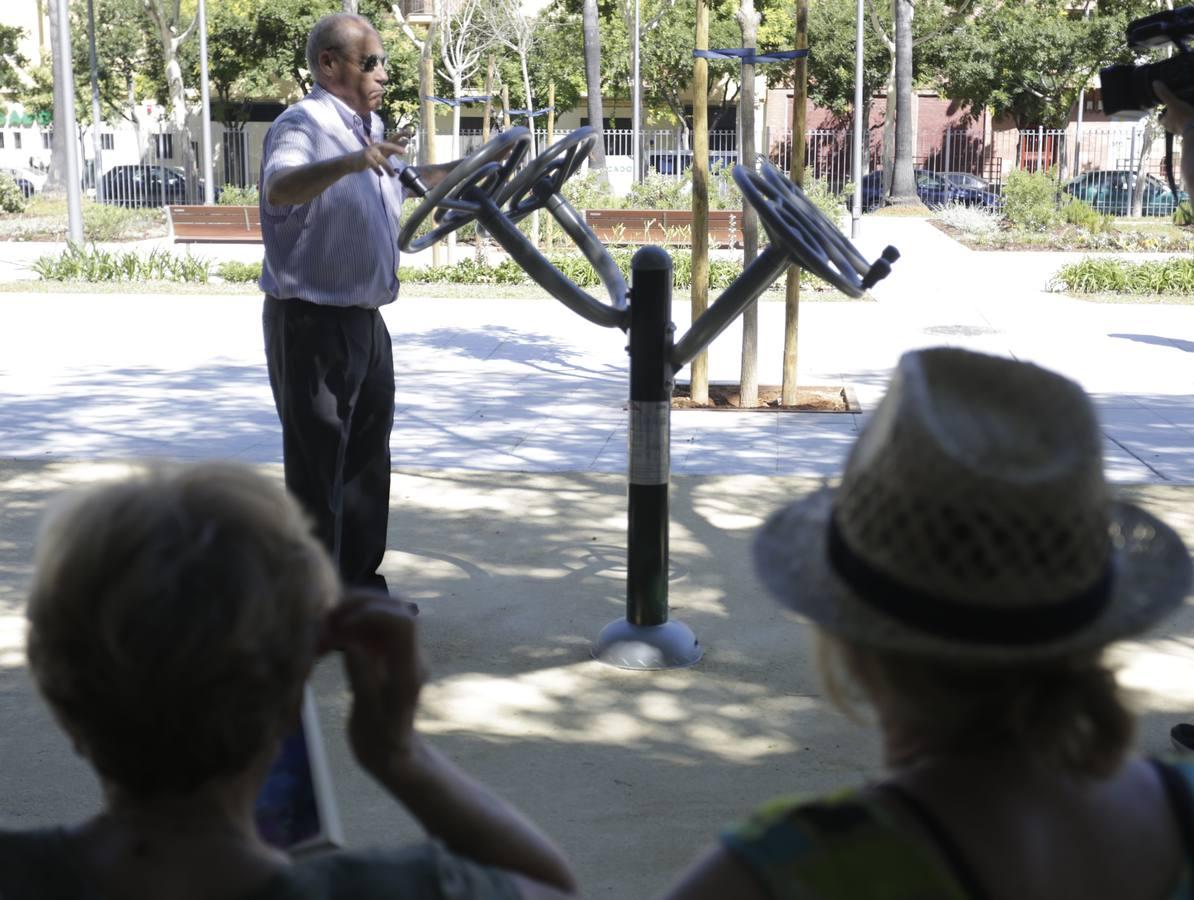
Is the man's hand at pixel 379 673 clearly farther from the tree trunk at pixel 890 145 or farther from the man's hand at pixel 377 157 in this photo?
the tree trunk at pixel 890 145

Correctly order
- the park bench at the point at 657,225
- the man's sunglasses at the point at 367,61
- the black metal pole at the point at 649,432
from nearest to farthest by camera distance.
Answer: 1. the black metal pole at the point at 649,432
2. the man's sunglasses at the point at 367,61
3. the park bench at the point at 657,225

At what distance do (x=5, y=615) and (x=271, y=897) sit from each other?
13.0 ft

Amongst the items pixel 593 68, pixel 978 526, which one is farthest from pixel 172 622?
pixel 593 68

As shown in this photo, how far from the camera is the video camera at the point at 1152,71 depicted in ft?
9.61

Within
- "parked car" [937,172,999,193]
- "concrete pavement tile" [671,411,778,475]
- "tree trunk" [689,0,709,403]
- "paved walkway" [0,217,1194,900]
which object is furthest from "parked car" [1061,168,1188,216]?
"concrete pavement tile" [671,411,778,475]

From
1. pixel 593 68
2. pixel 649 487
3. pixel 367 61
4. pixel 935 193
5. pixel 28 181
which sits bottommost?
pixel 649 487

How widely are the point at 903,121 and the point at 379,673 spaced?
35.0m

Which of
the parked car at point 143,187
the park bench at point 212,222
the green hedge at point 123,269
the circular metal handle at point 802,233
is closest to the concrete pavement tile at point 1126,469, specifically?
the circular metal handle at point 802,233

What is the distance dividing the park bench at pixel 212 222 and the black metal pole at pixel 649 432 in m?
19.2

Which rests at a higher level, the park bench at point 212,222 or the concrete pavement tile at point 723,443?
the park bench at point 212,222

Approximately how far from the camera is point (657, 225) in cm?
2047

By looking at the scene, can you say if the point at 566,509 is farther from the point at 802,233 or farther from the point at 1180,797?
the point at 1180,797

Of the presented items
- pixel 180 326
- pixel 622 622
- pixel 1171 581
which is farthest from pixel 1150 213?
pixel 1171 581

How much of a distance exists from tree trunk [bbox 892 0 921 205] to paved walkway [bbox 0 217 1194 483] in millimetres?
18439
